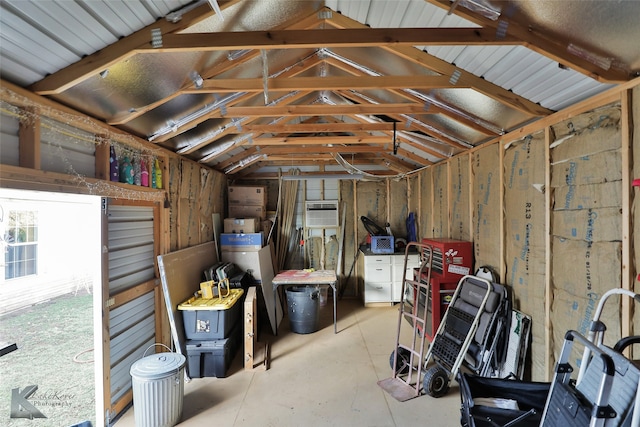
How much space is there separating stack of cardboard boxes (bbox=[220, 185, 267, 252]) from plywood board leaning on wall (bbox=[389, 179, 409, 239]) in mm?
2429

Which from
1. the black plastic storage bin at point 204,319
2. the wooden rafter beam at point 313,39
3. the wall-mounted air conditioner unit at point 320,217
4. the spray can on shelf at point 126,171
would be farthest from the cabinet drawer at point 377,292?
the wooden rafter beam at point 313,39

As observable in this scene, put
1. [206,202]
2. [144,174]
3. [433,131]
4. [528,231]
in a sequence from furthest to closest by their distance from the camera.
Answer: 1. [206,202]
2. [433,131]
3. [144,174]
4. [528,231]

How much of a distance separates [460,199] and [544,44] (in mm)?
2272

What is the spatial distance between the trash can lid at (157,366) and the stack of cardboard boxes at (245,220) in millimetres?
2163

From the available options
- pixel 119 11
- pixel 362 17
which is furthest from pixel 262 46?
pixel 362 17

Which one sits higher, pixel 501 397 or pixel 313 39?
pixel 313 39

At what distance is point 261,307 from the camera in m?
4.50

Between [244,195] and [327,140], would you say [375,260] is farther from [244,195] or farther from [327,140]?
[244,195]

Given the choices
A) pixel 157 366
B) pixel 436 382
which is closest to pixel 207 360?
pixel 157 366

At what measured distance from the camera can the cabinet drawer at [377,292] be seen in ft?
16.8

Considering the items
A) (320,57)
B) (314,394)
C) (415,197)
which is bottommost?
(314,394)

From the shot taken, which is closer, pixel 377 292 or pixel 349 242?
pixel 377 292

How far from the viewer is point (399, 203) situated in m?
5.69

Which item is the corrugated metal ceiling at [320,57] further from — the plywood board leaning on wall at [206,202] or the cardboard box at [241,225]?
the cardboard box at [241,225]
